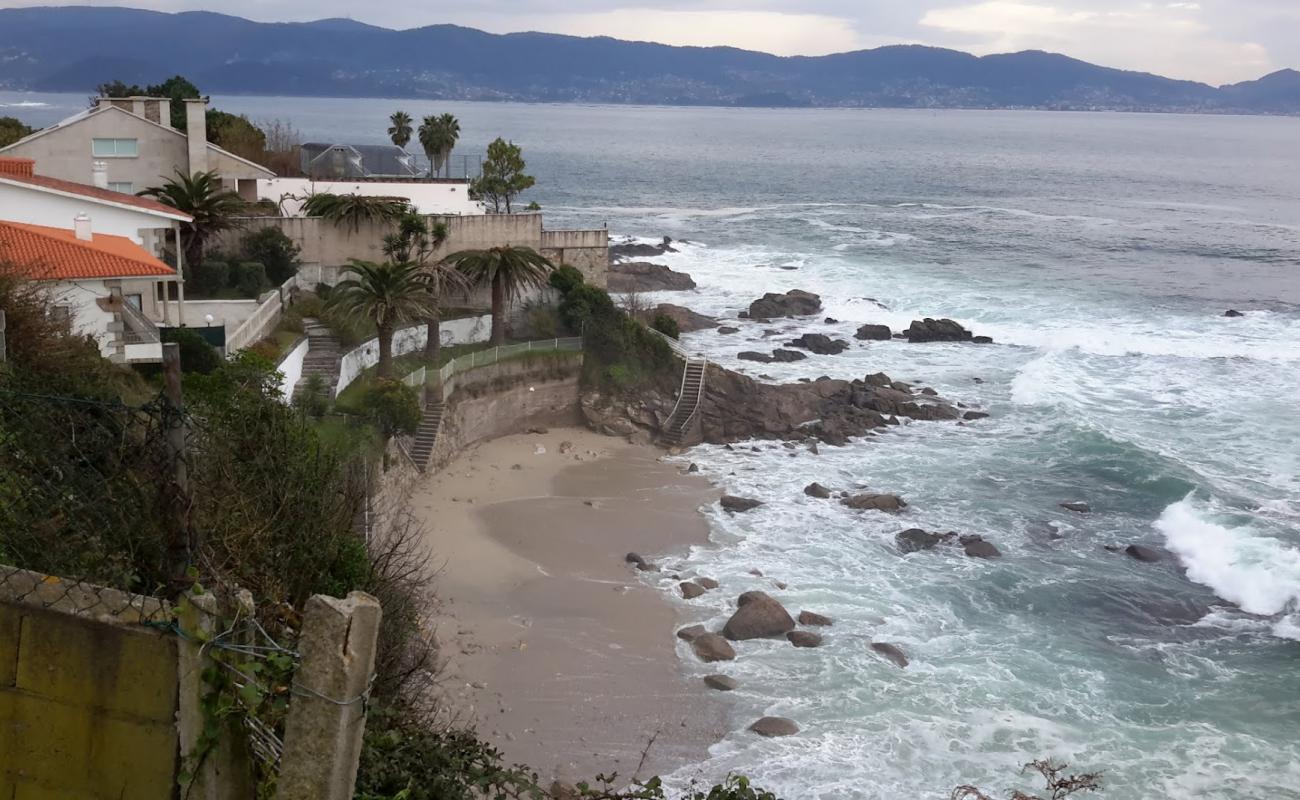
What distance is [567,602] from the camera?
1049 inches

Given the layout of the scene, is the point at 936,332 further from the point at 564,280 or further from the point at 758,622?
the point at 758,622

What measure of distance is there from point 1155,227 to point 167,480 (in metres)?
106

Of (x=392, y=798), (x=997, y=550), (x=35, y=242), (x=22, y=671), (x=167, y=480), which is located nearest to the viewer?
(x=22, y=671)

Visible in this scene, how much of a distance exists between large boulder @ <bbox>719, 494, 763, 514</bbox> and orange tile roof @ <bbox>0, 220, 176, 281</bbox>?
15.2m

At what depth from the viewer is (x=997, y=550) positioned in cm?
3030

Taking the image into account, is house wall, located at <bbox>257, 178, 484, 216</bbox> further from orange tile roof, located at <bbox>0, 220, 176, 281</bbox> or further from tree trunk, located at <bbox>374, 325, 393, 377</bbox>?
orange tile roof, located at <bbox>0, 220, 176, 281</bbox>

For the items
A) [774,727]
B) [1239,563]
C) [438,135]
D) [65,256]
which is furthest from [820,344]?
[65,256]

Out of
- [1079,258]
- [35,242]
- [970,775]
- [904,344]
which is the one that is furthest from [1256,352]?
[35,242]

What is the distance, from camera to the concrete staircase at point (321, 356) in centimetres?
3219

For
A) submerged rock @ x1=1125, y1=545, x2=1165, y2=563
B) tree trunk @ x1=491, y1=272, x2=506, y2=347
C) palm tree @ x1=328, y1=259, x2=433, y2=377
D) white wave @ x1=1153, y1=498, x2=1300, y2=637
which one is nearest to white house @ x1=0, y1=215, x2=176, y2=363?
palm tree @ x1=328, y1=259, x2=433, y2=377

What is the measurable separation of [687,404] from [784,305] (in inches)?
799

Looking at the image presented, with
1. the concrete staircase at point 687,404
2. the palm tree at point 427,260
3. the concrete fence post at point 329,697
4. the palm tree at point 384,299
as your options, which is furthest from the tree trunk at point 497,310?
the concrete fence post at point 329,697

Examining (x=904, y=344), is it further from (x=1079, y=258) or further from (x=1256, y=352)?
(x=1079, y=258)

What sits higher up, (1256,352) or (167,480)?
(167,480)
